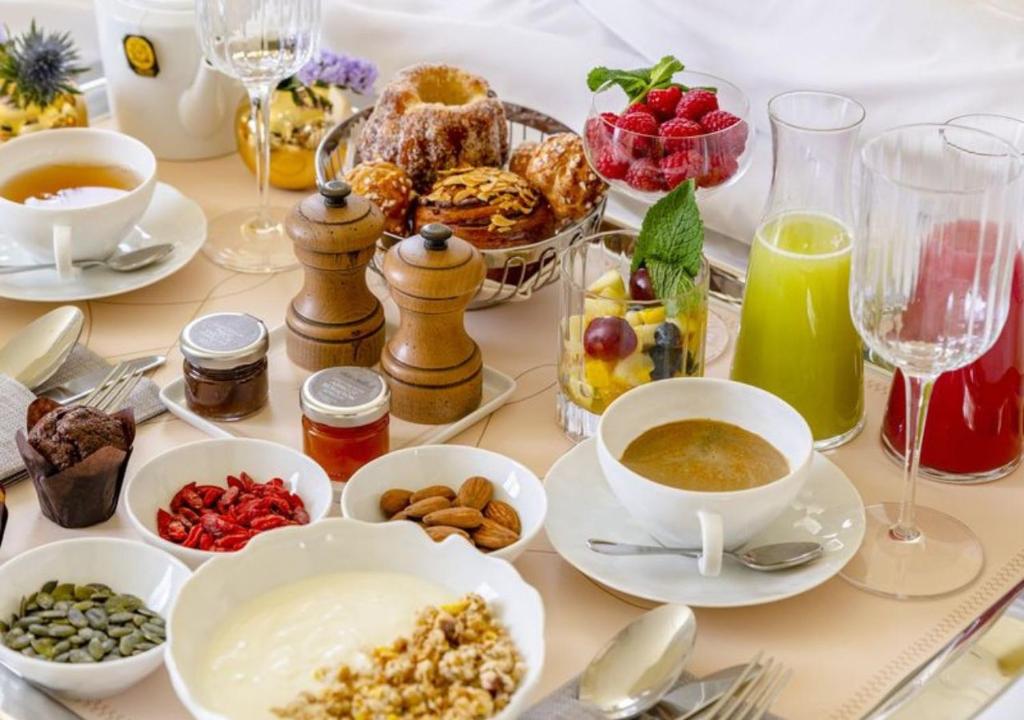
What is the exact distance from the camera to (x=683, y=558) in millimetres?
1058

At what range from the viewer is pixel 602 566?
3.41ft

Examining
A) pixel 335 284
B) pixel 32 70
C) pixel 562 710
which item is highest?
pixel 32 70

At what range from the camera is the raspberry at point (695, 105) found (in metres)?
1.28

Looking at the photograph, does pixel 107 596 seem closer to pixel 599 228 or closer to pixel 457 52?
pixel 599 228

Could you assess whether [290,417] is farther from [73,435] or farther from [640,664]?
[640,664]

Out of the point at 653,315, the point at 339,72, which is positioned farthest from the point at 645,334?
the point at 339,72

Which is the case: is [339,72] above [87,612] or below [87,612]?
above

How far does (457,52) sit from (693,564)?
981 millimetres

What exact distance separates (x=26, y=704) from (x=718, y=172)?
0.73 meters

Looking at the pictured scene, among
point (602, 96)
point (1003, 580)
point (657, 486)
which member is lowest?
point (1003, 580)

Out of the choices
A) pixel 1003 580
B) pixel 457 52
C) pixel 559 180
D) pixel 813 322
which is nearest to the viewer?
pixel 1003 580

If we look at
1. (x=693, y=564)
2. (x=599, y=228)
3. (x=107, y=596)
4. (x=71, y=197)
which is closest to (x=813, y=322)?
(x=693, y=564)

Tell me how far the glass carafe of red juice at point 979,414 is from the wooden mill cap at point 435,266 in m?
0.37

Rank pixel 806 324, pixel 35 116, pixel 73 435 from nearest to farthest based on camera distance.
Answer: pixel 73 435, pixel 806 324, pixel 35 116
